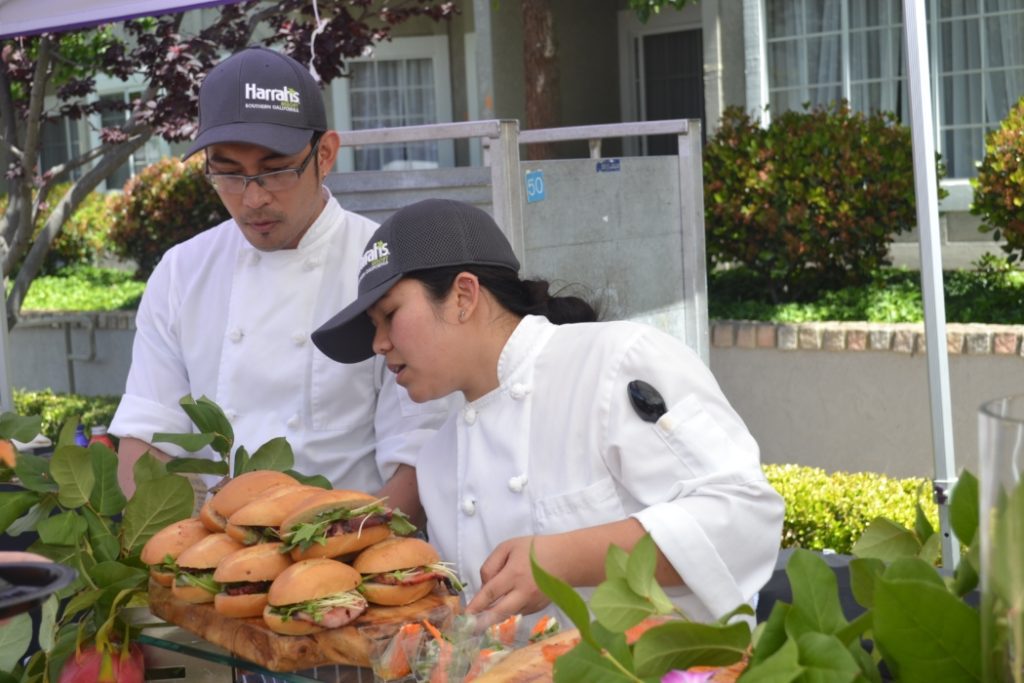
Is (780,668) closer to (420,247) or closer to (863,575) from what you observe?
(863,575)

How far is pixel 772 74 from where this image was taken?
977cm

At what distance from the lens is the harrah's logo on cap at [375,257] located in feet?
6.13

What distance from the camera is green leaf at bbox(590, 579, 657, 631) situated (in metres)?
0.90

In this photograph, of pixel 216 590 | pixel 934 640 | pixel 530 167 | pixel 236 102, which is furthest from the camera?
pixel 530 167

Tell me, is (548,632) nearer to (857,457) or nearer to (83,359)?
(857,457)

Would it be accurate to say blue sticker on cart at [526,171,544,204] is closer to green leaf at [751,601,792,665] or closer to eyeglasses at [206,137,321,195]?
eyeglasses at [206,137,321,195]

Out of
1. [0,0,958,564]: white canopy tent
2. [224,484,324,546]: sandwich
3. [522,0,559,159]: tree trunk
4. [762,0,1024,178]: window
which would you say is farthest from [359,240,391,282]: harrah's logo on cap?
[762,0,1024,178]: window

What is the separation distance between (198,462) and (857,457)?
5243mm

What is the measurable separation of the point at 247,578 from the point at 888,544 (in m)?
0.79

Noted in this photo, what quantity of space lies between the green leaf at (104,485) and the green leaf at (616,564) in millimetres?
1005

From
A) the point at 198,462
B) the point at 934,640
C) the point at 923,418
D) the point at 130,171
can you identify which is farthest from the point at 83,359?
the point at 934,640

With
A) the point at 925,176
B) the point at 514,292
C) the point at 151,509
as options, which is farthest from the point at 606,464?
the point at 925,176

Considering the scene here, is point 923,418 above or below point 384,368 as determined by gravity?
below

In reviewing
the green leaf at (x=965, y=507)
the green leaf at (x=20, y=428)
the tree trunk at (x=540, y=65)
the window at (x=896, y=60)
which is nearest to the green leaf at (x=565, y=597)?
the green leaf at (x=965, y=507)
